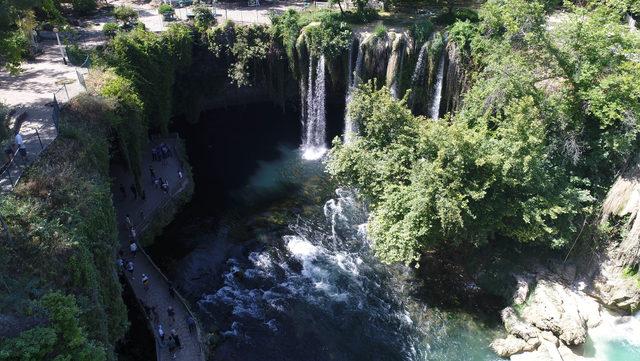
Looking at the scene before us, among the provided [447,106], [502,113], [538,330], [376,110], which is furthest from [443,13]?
[538,330]

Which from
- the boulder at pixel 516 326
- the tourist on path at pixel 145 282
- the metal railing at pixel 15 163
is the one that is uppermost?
the metal railing at pixel 15 163

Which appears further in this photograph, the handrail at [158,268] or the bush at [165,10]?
the bush at [165,10]

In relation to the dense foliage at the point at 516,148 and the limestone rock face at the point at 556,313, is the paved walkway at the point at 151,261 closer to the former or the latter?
the dense foliage at the point at 516,148

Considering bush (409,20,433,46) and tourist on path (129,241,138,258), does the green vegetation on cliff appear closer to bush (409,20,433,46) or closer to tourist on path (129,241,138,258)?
Answer: tourist on path (129,241,138,258)

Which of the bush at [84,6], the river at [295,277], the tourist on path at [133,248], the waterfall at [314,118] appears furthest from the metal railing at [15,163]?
the bush at [84,6]

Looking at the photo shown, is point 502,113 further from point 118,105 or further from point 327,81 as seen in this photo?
point 118,105

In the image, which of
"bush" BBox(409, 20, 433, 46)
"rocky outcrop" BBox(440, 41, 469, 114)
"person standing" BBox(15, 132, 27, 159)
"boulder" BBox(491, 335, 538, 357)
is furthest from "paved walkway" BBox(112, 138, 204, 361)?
"rocky outcrop" BBox(440, 41, 469, 114)

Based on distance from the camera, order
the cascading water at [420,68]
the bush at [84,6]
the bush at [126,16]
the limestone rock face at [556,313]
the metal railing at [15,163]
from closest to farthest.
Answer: the metal railing at [15,163], the limestone rock face at [556,313], the cascading water at [420,68], the bush at [126,16], the bush at [84,6]

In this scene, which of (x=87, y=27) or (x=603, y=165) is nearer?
(x=603, y=165)
